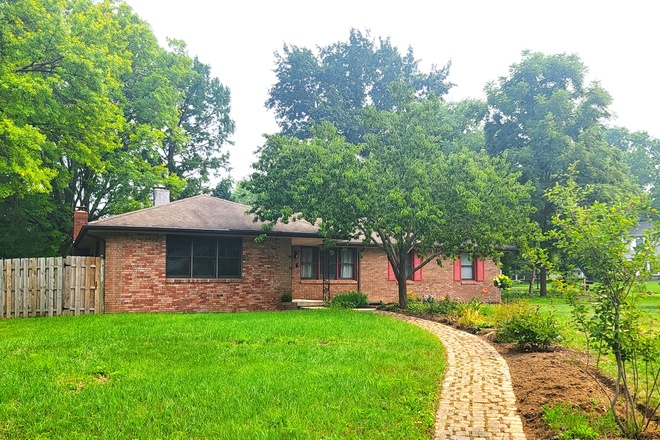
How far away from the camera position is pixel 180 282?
16.8 meters

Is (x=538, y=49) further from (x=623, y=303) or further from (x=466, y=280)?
(x=623, y=303)

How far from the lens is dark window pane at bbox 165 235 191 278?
16781 mm

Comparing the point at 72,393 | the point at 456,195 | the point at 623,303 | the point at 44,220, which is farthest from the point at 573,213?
the point at 44,220

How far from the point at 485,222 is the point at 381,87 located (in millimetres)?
26271

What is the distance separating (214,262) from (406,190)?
7.23 metres

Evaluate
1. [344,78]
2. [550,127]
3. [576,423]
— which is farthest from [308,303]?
[344,78]

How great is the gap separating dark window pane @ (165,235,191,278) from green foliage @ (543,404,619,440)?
13.9m

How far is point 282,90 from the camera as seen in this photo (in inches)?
1540

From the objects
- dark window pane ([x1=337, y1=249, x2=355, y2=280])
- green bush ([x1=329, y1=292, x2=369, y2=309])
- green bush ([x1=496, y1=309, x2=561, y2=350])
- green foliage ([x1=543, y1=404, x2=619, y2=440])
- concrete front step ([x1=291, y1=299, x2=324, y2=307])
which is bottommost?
concrete front step ([x1=291, y1=299, x2=324, y2=307])

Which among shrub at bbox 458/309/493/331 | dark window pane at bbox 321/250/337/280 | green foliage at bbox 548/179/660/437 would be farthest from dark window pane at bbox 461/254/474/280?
green foliage at bbox 548/179/660/437

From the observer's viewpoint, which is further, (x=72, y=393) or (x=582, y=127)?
(x=582, y=127)

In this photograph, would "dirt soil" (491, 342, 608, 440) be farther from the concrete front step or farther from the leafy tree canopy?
the leafy tree canopy

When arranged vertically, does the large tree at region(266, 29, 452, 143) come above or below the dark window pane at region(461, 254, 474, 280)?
above

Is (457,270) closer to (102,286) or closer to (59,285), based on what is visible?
(102,286)
